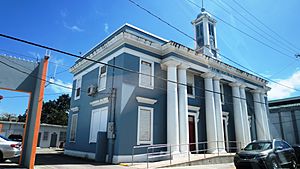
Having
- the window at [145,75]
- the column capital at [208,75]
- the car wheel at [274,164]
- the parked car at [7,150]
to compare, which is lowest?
the car wheel at [274,164]

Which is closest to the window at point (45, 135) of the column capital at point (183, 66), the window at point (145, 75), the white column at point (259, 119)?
the window at point (145, 75)

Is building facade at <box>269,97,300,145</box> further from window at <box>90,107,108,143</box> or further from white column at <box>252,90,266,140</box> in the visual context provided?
window at <box>90,107,108,143</box>

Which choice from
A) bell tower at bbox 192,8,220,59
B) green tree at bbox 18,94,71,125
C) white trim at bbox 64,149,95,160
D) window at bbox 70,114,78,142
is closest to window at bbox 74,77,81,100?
window at bbox 70,114,78,142

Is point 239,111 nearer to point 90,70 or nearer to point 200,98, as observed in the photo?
point 200,98

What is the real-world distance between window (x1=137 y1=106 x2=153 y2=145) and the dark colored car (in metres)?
5.74

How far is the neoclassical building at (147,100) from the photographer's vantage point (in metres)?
13.4

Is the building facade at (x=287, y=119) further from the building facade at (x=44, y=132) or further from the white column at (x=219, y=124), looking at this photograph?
the building facade at (x=44, y=132)

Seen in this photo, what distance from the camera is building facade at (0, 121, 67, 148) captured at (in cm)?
2905

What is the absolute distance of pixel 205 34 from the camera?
23.0 meters

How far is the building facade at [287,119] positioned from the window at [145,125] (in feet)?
80.6

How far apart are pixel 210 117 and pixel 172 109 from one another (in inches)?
170

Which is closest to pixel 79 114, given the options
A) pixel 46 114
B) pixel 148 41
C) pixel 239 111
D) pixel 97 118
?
pixel 97 118

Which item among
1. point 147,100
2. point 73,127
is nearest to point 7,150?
point 147,100

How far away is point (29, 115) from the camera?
10.0m
